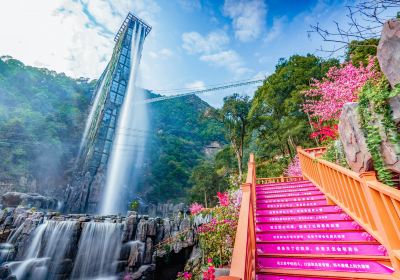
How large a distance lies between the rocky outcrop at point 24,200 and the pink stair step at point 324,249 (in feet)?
64.0

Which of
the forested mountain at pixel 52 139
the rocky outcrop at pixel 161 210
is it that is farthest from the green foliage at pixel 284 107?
the rocky outcrop at pixel 161 210

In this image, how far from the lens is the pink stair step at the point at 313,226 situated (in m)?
3.45

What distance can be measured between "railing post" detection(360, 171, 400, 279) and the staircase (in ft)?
0.92

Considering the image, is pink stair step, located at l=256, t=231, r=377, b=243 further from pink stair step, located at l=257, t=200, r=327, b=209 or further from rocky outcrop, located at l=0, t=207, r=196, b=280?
rocky outcrop, located at l=0, t=207, r=196, b=280

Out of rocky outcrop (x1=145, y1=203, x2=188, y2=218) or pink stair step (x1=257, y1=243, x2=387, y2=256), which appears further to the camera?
rocky outcrop (x1=145, y1=203, x2=188, y2=218)

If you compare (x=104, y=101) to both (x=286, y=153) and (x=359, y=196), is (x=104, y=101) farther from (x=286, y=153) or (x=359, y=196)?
(x=359, y=196)

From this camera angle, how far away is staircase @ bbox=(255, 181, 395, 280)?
8.25 feet

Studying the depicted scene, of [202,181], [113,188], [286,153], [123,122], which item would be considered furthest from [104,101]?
[286,153]

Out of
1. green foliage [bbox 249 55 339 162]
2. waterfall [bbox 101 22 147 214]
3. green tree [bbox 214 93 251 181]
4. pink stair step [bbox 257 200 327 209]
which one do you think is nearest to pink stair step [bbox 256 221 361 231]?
pink stair step [bbox 257 200 327 209]

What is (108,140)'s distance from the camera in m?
24.0

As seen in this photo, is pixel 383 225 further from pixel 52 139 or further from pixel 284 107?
pixel 52 139

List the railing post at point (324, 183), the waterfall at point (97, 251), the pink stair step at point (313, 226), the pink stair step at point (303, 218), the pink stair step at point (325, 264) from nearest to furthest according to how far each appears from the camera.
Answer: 1. the pink stair step at point (325, 264)
2. the pink stair step at point (313, 226)
3. the pink stair step at point (303, 218)
4. the railing post at point (324, 183)
5. the waterfall at point (97, 251)

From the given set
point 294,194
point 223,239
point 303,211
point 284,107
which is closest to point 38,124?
point 284,107

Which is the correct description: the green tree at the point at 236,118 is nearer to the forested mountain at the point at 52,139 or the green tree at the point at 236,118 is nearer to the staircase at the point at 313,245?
the forested mountain at the point at 52,139
